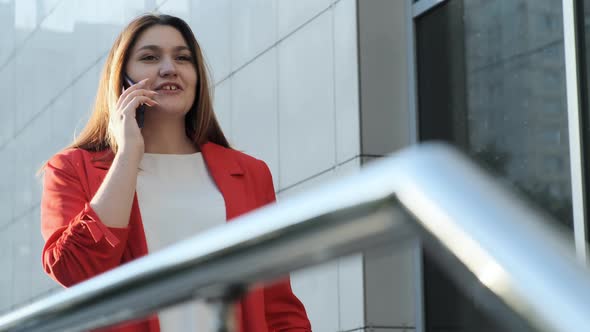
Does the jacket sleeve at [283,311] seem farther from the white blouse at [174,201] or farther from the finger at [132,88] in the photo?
the finger at [132,88]

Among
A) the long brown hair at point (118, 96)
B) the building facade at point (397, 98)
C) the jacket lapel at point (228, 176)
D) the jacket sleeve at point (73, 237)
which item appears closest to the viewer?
the jacket sleeve at point (73, 237)

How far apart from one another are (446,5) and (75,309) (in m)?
5.29

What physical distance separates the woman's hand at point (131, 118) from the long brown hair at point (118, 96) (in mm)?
88

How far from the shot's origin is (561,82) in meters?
5.36

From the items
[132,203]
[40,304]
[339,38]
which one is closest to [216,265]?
[40,304]

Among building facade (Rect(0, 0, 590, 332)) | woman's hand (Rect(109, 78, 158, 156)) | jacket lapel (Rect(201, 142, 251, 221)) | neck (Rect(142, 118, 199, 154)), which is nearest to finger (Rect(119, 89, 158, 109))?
woman's hand (Rect(109, 78, 158, 156))

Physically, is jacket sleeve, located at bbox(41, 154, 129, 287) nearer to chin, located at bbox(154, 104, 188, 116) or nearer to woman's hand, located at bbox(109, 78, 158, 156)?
woman's hand, located at bbox(109, 78, 158, 156)

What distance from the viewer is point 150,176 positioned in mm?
3461

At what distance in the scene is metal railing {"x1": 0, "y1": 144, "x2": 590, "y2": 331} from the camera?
733mm

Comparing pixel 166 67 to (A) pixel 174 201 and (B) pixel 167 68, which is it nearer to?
(B) pixel 167 68

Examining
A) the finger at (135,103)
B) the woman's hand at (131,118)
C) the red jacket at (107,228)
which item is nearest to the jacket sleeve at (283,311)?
the red jacket at (107,228)

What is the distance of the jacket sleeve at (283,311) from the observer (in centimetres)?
319

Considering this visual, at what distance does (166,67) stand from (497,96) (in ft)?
9.22

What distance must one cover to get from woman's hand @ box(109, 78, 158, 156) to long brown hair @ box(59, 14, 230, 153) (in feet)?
0.29
